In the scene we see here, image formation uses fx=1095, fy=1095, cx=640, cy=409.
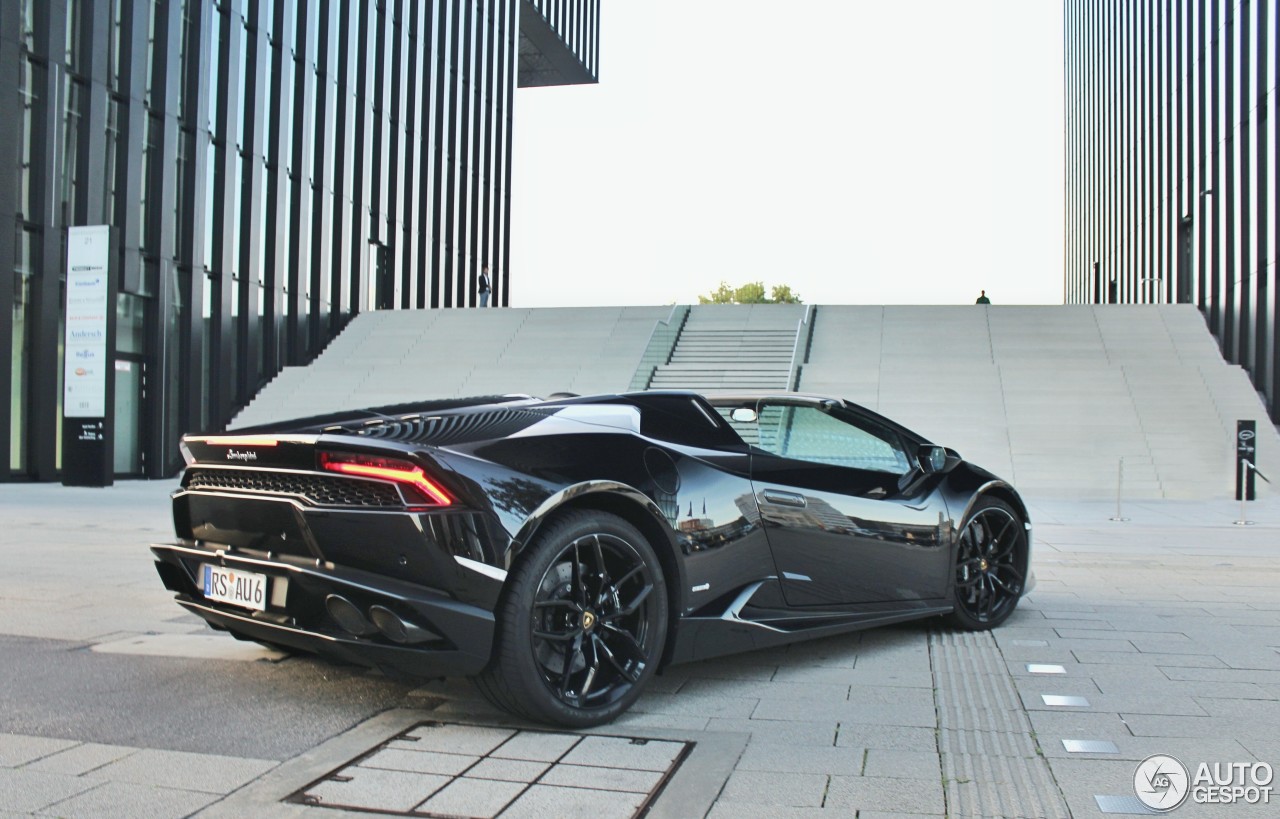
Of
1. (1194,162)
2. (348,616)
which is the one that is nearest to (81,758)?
(348,616)

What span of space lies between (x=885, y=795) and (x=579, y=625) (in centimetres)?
115

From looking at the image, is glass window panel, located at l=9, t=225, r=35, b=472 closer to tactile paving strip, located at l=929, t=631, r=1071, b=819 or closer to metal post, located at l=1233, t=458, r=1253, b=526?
tactile paving strip, located at l=929, t=631, r=1071, b=819

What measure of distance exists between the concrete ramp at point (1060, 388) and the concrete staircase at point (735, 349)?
2.08 ft

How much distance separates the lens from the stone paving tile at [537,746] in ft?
10.9

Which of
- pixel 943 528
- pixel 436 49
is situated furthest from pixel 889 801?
pixel 436 49

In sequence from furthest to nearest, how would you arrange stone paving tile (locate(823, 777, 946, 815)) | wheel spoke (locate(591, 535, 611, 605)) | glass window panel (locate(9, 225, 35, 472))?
1. glass window panel (locate(9, 225, 35, 472))
2. wheel spoke (locate(591, 535, 611, 605))
3. stone paving tile (locate(823, 777, 946, 815))

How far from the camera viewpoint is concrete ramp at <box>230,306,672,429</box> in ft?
70.6

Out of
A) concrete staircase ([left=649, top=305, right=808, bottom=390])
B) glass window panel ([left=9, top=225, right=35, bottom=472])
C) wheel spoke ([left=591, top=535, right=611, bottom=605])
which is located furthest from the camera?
concrete staircase ([left=649, top=305, right=808, bottom=390])

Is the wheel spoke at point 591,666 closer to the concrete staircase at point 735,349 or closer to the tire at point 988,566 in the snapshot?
the tire at point 988,566

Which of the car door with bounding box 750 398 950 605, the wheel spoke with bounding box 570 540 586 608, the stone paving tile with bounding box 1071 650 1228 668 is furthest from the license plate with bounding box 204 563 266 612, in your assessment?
the stone paving tile with bounding box 1071 650 1228 668

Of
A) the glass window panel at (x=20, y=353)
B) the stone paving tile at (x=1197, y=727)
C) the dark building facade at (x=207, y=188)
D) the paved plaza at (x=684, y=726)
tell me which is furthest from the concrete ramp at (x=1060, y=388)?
the glass window panel at (x=20, y=353)

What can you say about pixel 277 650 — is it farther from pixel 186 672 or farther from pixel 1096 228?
pixel 1096 228

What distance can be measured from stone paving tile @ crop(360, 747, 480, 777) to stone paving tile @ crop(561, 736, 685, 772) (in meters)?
0.31

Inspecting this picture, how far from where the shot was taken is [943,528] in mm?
5266
